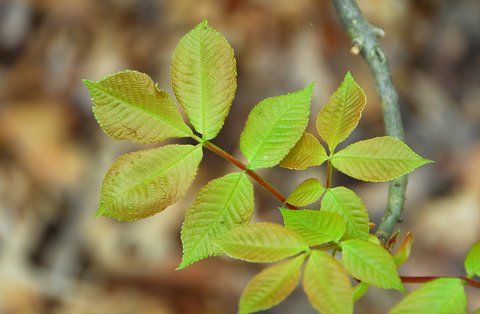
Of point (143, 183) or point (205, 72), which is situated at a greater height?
point (205, 72)

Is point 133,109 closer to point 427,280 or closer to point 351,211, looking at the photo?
point 351,211

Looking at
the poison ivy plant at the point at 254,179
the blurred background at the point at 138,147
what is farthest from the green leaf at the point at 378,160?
the blurred background at the point at 138,147

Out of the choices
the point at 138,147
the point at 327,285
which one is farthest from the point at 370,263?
the point at 138,147

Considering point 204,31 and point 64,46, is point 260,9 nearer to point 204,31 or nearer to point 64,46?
point 64,46

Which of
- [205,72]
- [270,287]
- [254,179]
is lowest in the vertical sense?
[270,287]

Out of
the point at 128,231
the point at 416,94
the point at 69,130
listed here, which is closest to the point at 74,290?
the point at 128,231

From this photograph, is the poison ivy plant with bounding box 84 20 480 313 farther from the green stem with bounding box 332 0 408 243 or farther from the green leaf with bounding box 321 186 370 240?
the green stem with bounding box 332 0 408 243

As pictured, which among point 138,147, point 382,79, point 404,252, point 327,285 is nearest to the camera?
point 327,285
